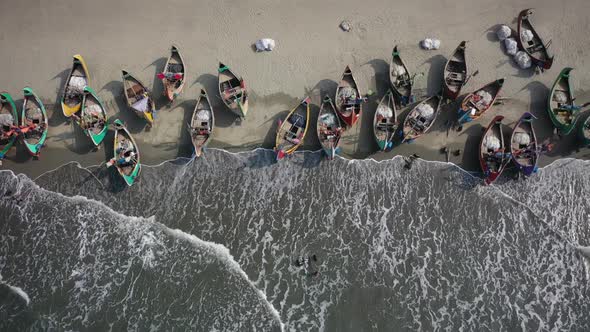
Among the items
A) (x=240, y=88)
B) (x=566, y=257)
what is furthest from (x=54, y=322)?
(x=566, y=257)

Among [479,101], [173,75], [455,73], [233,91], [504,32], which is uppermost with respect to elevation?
[504,32]

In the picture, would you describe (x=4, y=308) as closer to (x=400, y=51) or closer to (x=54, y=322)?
(x=54, y=322)

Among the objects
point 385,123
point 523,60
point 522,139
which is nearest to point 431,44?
point 523,60

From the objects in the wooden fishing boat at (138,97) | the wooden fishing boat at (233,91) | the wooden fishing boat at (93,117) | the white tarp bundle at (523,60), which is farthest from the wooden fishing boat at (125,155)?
the white tarp bundle at (523,60)

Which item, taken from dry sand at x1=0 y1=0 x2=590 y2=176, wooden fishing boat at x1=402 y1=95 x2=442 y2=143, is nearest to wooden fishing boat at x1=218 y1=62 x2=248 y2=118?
dry sand at x1=0 y1=0 x2=590 y2=176

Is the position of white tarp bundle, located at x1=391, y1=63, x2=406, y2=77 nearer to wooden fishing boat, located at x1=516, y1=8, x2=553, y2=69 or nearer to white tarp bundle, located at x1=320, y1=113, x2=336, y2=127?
white tarp bundle, located at x1=320, y1=113, x2=336, y2=127

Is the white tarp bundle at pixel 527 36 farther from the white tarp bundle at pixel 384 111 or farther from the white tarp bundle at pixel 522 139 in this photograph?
the white tarp bundle at pixel 384 111

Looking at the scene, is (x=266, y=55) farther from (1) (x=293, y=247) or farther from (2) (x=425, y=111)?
(1) (x=293, y=247)
